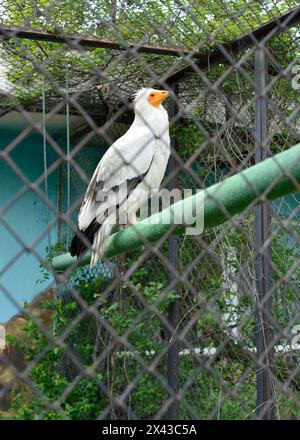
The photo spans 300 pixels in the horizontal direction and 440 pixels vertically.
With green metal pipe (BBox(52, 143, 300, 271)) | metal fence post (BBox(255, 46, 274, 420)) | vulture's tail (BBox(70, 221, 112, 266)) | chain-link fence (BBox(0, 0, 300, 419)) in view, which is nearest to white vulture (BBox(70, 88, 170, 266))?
vulture's tail (BBox(70, 221, 112, 266))

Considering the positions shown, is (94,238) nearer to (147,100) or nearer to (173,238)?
(147,100)

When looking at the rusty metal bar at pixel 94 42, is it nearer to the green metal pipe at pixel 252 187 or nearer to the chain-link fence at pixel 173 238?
the chain-link fence at pixel 173 238

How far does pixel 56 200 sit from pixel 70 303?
3.24 ft

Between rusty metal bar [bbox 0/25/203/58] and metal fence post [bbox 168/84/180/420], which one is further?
metal fence post [bbox 168/84/180/420]

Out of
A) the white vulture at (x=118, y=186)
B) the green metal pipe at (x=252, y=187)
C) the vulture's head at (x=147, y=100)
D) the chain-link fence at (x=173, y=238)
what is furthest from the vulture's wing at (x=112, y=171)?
the green metal pipe at (x=252, y=187)

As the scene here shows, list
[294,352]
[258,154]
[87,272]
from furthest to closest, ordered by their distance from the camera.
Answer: [87,272], [294,352], [258,154]

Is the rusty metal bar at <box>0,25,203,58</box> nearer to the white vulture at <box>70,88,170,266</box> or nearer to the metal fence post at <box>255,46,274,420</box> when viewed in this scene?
the metal fence post at <box>255,46,274,420</box>

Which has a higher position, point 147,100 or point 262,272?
point 147,100

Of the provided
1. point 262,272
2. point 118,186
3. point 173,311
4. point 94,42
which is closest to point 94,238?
point 118,186

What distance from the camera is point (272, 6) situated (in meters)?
3.05

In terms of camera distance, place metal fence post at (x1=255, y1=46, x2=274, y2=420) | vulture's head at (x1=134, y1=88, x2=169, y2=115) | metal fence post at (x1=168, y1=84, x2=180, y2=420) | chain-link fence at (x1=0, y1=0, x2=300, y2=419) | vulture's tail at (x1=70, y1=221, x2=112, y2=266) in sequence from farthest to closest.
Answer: metal fence post at (x1=168, y1=84, x2=180, y2=420) → vulture's head at (x1=134, y1=88, x2=169, y2=115) → chain-link fence at (x1=0, y1=0, x2=300, y2=419) → metal fence post at (x1=255, y1=46, x2=274, y2=420) → vulture's tail at (x1=70, y1=221, x2=112, y2=266)

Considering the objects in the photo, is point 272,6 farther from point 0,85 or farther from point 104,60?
point 0,85

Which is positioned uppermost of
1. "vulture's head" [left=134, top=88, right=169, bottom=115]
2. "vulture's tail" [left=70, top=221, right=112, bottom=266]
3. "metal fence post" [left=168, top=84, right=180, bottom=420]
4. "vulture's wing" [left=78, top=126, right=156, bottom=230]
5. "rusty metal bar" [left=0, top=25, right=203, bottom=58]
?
"rusty metal bar" [left=0, top=25, right=203, bottom=58]

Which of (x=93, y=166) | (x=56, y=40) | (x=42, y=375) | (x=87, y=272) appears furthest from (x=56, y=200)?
(x=56, y=40)
